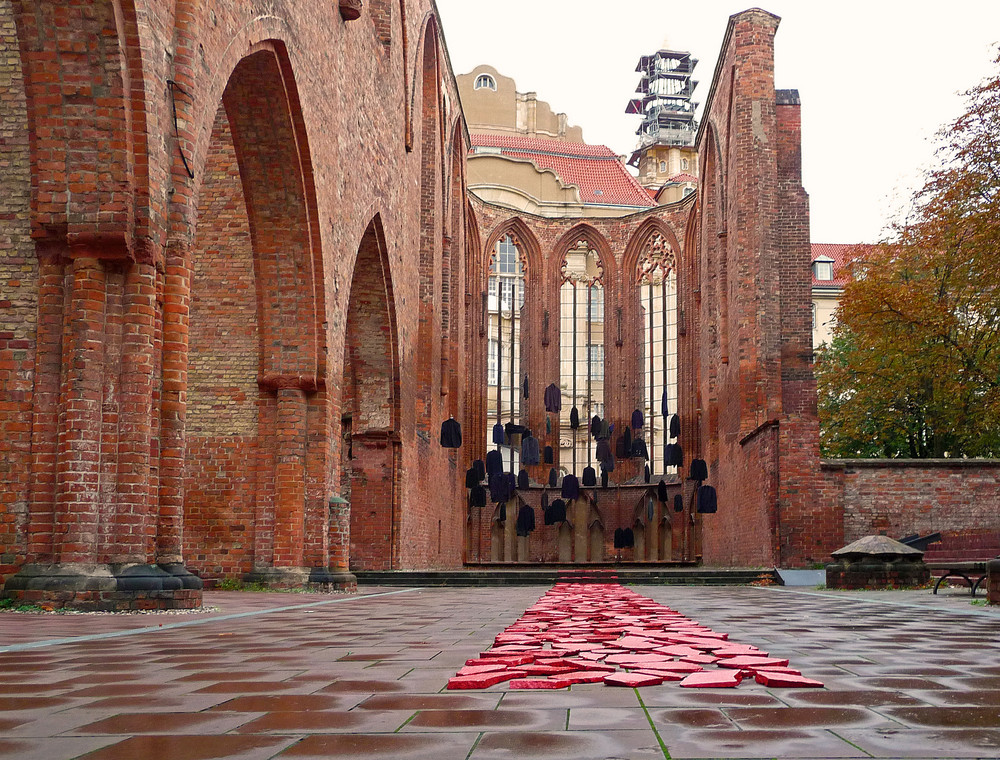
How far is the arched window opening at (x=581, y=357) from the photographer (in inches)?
1474

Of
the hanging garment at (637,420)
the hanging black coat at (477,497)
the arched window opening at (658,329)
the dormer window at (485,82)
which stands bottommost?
the hanging black coat at (477,497)

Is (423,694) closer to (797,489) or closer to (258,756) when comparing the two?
(258,756)

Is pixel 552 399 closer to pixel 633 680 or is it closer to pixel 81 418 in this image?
pixel 81 418

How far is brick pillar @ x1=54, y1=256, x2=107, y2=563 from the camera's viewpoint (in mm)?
7812

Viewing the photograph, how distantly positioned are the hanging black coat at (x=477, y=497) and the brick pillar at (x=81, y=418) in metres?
23.7

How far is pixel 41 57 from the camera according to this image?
26.1 ft

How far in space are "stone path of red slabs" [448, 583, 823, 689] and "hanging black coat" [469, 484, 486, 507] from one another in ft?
82.5

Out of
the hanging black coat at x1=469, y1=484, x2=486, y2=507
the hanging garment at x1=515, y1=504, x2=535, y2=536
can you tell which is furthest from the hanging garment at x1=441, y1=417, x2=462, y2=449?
the hanging garment at x1=515, y1=504, x2=535, y2=536

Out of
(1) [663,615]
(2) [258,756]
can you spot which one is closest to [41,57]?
(1) [663,615]

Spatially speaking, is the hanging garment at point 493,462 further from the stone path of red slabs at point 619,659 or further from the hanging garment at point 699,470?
the stone path of red slabs at point 619,659

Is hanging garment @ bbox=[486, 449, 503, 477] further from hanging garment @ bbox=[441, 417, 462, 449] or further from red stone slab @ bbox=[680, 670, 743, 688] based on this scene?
red stone slab @ bbox=[680, 670, 743, 688]

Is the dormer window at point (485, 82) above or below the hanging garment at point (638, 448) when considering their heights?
above

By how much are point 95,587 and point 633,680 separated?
536cm

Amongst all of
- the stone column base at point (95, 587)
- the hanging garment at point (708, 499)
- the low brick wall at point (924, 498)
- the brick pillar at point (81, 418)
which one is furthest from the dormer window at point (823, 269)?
the stone column base at point (95, 587)
